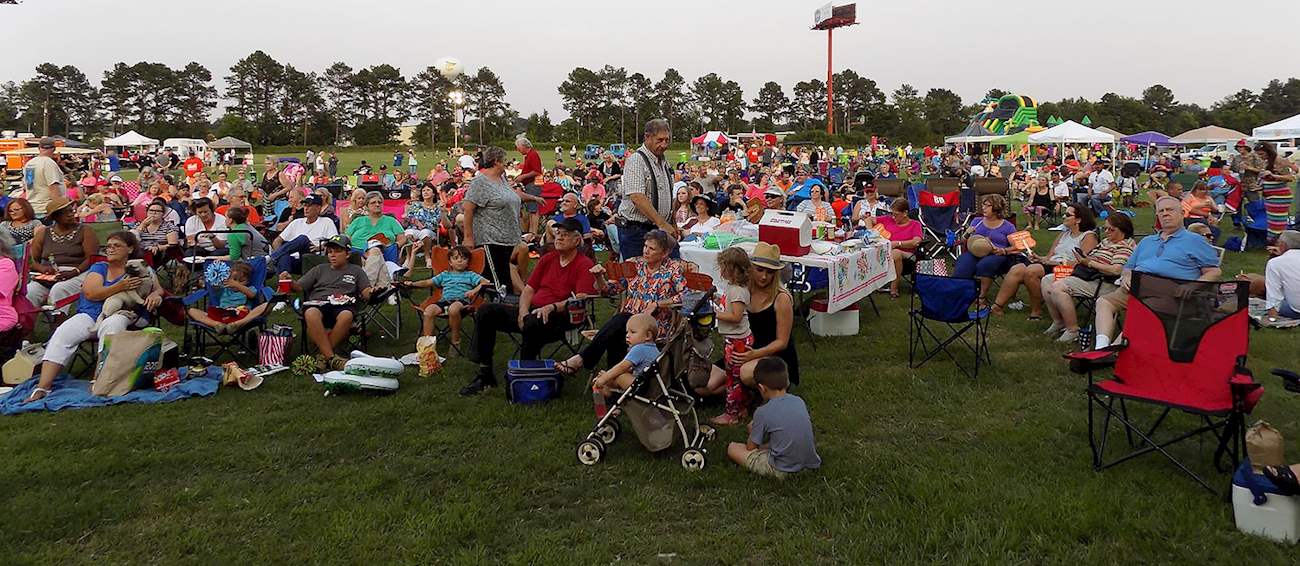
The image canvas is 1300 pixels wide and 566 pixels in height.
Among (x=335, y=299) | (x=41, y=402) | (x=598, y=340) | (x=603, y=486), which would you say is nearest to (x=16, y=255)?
(x=41, y=402)

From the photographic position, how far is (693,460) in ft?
12.3

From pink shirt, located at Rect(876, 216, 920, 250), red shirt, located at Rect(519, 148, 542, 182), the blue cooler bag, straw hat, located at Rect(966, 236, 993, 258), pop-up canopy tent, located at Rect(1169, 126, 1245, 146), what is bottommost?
the blue cooler bag

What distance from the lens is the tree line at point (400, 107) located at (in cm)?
6981

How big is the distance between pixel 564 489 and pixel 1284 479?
272 cm

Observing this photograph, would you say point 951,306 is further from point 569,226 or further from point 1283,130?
point 1283,130

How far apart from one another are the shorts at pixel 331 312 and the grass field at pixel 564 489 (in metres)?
0.88

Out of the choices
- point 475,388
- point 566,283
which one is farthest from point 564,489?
point 566,283

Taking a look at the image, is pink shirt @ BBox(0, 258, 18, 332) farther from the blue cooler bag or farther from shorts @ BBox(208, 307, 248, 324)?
the blue cooler bag

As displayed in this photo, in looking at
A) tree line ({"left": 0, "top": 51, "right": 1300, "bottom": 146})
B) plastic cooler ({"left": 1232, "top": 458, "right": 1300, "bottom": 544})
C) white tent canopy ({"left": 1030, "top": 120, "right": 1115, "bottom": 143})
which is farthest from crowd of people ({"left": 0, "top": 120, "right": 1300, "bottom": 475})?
tree line ({"left": 0, "top": 51, "right": 1300, "bottom": 146})

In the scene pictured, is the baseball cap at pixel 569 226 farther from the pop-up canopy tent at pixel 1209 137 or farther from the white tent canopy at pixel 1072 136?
the pop-up canopy tent at pixel 1209 137

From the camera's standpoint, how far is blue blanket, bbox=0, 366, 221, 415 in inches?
183

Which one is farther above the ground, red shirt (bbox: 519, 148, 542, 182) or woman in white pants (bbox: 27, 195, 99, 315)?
red shirt (bbox: 519, 148, 542, 182)

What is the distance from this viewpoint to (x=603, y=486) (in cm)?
361

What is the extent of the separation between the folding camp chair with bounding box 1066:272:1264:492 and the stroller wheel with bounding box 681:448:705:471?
174 cm
